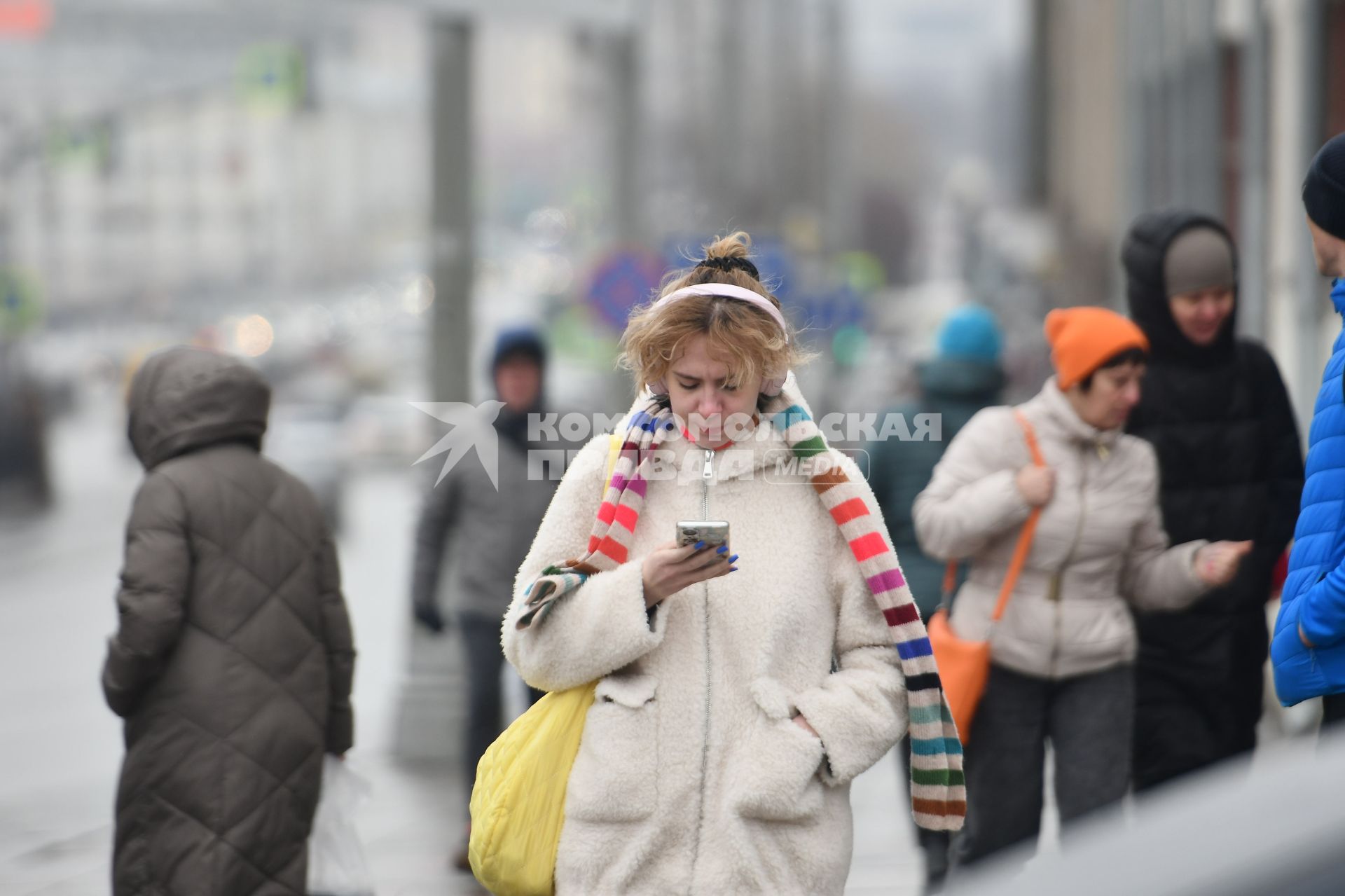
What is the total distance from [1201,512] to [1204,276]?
646 millimetres

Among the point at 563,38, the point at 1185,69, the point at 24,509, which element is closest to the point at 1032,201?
the point at 24,509

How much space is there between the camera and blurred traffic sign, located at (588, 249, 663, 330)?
12.3 m

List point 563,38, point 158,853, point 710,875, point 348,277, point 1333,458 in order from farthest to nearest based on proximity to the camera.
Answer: point 348,277
point 563,38
point 158,853
point 1333,458
point 710,875

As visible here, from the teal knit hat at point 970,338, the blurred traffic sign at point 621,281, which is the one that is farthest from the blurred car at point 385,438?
the teal knit hat at point 970,338

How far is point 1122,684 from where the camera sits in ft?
16.1

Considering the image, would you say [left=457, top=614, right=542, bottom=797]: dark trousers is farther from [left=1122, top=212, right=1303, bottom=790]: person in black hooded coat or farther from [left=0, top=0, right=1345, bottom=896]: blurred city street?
[left=1122, top=212, right=1303, bottom=790]: person in black hooded coat

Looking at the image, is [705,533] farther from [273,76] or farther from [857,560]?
[273,76]

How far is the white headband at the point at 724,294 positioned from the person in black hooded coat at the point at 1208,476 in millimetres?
2202

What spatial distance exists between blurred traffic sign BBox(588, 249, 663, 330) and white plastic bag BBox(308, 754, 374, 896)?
7.37 m

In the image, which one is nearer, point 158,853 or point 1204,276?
point 158,853

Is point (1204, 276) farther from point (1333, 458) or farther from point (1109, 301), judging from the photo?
point (1109, 301)

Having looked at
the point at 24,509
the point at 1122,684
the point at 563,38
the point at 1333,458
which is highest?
the point at 563,38

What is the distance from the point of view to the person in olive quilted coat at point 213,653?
179 inches

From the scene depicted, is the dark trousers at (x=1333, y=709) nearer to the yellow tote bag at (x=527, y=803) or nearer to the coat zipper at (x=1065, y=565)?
the coat zipper at (x=1065, y=565)
